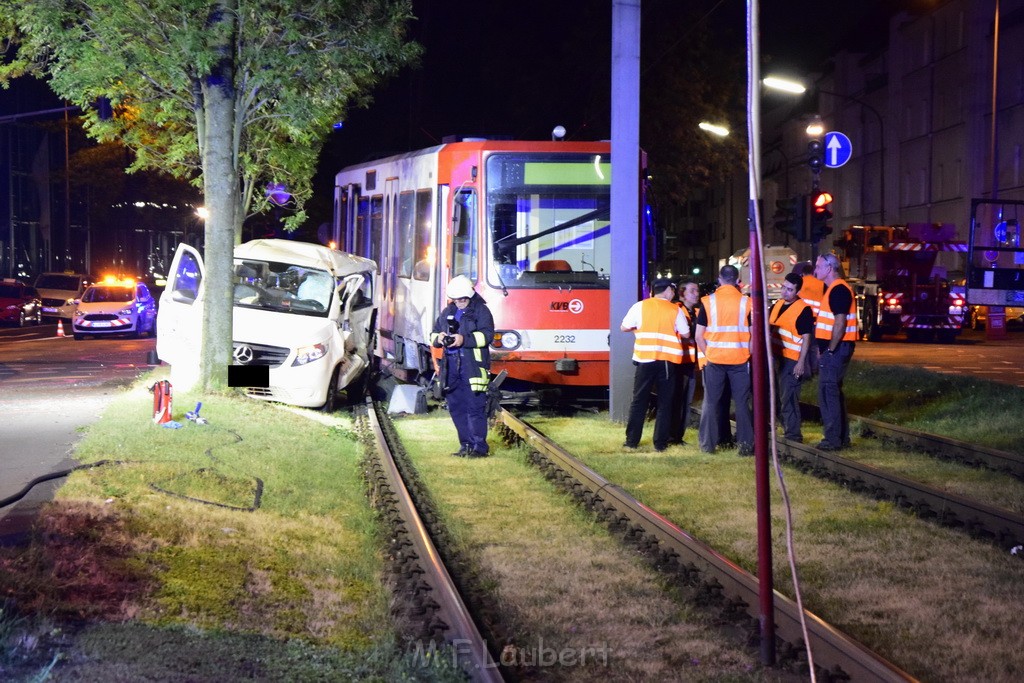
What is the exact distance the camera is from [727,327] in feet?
41.8

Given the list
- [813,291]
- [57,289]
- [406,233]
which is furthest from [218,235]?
[57,289]

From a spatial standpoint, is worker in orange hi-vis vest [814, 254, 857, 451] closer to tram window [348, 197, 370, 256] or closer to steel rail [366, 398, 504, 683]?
steel rail [366, 398, 504, 683]

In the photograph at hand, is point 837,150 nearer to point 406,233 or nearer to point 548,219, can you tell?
point 548,219

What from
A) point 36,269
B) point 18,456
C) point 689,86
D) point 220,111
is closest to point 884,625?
point 18,456

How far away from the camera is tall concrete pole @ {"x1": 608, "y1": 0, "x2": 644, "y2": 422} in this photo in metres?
15.2

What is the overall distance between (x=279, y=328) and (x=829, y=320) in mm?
7202

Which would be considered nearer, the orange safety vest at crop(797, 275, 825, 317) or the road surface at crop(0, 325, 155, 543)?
the road surface at crop(0, 325, 155, 543)

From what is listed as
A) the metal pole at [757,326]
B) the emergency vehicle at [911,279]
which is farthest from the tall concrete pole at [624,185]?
the emergency vehicle at [911,279]

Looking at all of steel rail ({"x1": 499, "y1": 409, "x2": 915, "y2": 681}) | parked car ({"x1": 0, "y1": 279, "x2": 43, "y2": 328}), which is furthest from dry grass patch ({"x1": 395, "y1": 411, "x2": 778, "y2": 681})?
parked car ({"x1": 0, "y1": 279, "x2": 43, "y2": 328})

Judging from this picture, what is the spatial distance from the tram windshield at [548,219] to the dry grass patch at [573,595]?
16.3ft

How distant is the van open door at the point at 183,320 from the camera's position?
16938 mm

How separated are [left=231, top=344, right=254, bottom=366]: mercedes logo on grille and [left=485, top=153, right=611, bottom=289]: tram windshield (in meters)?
3.25

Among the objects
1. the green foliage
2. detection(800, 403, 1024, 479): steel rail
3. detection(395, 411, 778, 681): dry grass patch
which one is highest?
the green foliage

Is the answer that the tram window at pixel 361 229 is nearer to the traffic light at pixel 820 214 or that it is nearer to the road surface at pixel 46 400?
the road surface at pixel 46 400
